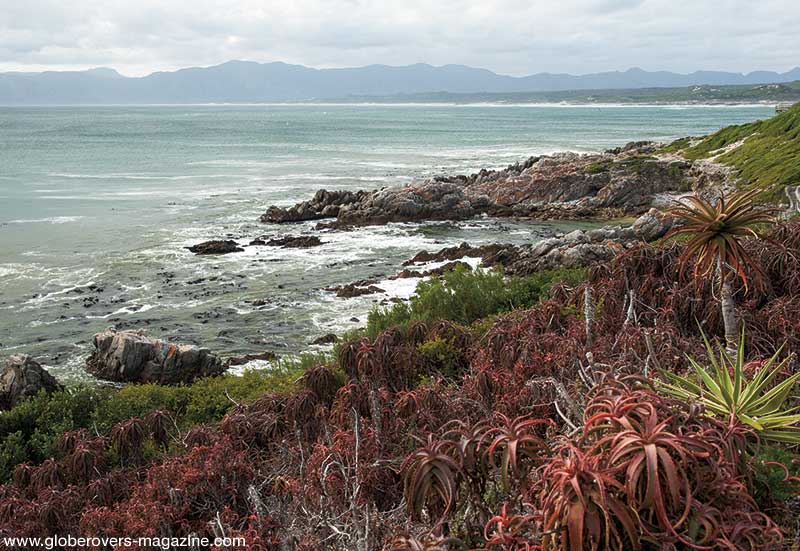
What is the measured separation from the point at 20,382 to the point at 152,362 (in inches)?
143

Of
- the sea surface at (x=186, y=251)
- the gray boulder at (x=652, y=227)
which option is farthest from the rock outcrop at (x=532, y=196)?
the gray boulder at (x=652, y=227)

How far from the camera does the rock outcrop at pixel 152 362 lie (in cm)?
1520

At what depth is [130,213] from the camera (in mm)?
37719

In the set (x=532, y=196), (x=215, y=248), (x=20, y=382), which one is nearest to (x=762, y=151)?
(x=532, y=196)

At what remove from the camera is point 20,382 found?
1191cm

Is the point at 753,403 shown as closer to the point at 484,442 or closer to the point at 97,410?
the point at 484,442

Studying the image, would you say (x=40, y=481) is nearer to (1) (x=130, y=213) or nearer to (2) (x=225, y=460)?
(2) (x=225, y=460)

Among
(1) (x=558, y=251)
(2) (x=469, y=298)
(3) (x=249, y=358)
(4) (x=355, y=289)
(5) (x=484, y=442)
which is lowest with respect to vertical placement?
(3) (x=249, y=358)

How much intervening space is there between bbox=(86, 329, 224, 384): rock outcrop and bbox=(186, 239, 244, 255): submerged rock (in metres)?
13.0

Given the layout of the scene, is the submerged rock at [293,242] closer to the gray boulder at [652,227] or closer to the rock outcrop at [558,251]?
the rock outcrop at [558,251]

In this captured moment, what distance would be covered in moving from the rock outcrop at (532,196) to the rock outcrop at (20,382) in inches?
929

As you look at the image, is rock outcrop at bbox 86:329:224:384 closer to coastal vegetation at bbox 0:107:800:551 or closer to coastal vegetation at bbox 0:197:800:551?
coastal vegetation at bbox 0:197:800:551

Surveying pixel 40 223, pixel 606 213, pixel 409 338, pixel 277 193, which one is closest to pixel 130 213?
pixel 40 223

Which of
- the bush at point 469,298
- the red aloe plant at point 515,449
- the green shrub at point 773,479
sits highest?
the red aloe plant at point 515,449
